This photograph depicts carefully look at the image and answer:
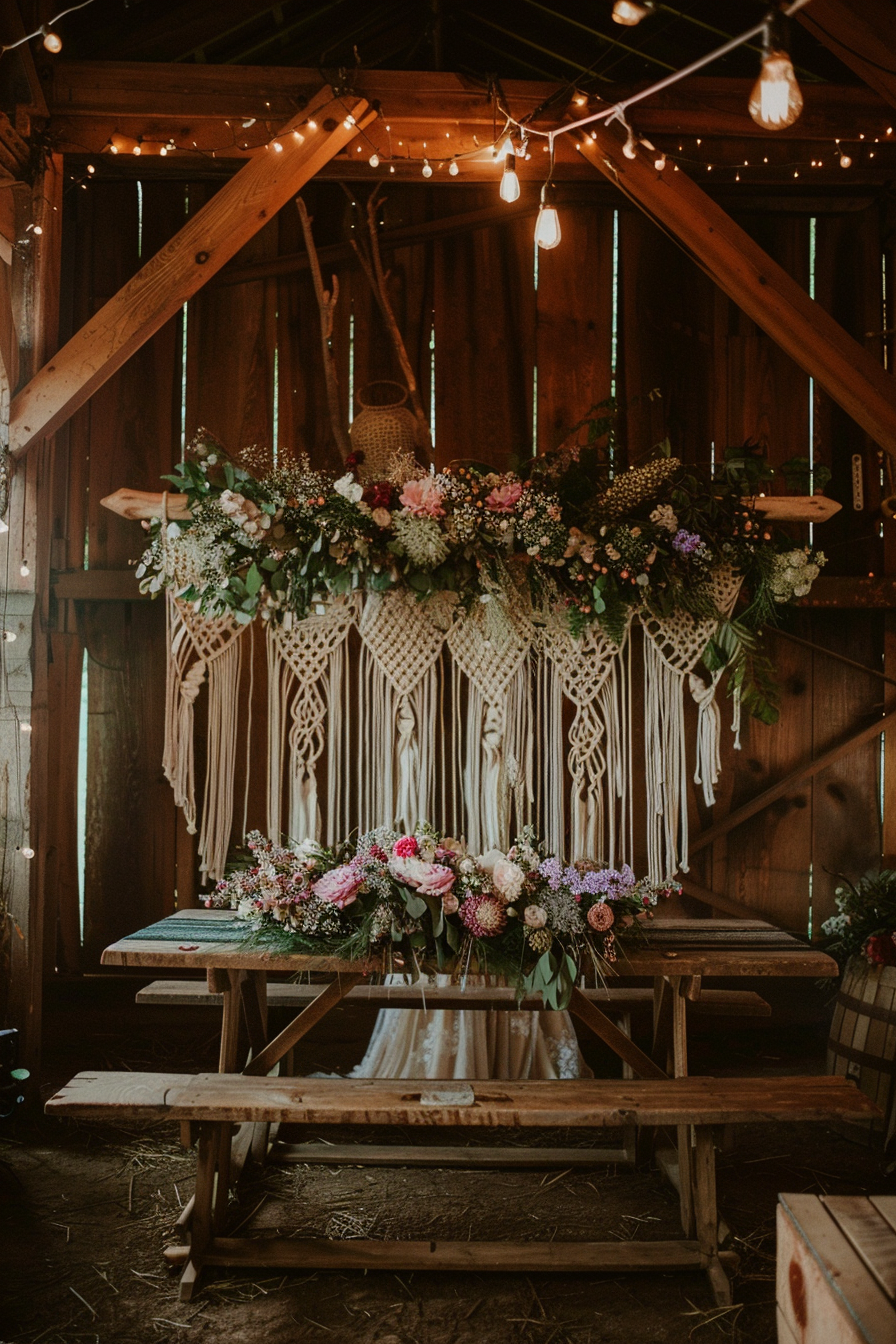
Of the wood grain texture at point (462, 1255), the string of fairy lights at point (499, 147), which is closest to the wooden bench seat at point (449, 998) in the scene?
the wood grain texture at point (462, 1255)

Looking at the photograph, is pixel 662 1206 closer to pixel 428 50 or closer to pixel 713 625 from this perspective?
pixel 713 625

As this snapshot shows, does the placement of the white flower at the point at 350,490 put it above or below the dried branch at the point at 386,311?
below

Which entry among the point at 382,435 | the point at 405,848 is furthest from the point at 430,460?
the point at 405,848

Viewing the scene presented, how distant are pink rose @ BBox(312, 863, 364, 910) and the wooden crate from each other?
4.66 feet

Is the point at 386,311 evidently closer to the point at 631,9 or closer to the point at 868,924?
the point at 631,9

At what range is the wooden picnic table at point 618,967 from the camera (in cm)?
281

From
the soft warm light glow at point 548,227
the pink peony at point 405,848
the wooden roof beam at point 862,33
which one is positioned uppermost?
the wooden roof beam at point 862,33

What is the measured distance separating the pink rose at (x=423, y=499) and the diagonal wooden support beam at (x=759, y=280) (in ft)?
4.60

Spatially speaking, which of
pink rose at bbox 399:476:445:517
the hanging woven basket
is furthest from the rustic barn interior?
pink rose at bbox 399:476:445:517

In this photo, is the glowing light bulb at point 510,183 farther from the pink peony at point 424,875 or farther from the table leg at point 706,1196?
the table leg at point 706,1196

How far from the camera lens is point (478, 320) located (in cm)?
446

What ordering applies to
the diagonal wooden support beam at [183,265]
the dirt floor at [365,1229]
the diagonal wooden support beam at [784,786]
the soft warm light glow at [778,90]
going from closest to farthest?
the soft warm light glow at [778,90] → the dirt floor at [365,1229] → the diagonal wooden support beam at [183,265] → the diagonal wooden support beam at [784,786]

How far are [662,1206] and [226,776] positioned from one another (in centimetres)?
201

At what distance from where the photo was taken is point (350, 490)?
3084 mm
